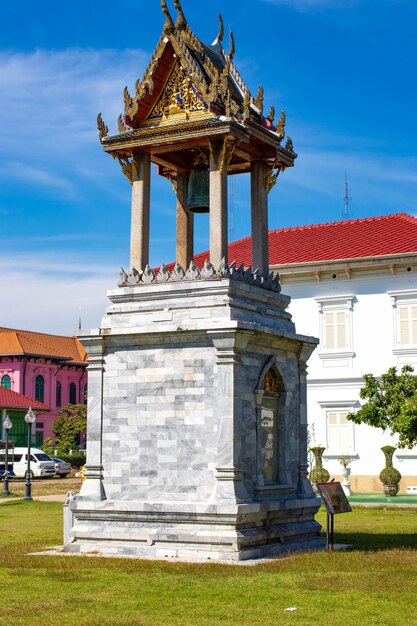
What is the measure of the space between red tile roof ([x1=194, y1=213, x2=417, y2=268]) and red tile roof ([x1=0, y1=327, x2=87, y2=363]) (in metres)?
37.6

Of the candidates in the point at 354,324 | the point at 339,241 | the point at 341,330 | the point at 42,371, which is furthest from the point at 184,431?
the point at 42,371

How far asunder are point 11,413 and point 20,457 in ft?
33.7

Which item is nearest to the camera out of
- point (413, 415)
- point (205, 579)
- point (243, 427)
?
point (205, 579)

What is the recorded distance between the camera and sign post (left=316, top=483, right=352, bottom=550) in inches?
623

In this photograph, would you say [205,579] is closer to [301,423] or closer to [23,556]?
[23,556]

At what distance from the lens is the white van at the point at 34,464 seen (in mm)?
51406

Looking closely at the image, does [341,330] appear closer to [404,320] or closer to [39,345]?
[404,320]

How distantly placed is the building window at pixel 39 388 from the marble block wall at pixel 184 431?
6177 cm

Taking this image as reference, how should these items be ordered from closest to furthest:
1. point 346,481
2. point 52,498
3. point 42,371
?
point 346,481
point 52,498
point 42,371

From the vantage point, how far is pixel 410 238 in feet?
121

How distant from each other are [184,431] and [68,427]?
186 ft

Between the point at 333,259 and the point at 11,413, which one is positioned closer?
the point at 333,259

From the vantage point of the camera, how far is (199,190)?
17.7m

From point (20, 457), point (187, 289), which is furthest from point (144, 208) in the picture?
point (20, 457)
